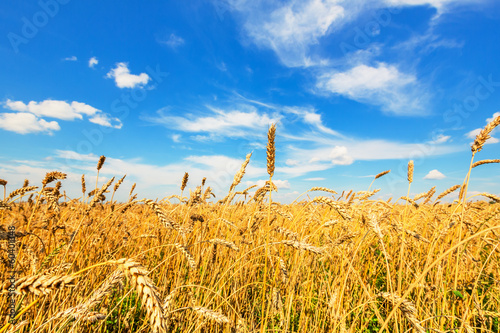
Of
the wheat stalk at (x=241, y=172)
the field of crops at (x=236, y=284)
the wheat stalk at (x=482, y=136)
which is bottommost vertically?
the field of crops at (x=236, y=284)

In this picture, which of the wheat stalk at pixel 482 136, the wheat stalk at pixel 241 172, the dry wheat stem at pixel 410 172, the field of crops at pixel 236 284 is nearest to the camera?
the field of crops at pixel 236 284

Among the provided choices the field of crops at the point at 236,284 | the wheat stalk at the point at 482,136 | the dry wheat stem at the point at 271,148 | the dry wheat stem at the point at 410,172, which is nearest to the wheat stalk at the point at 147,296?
the field of crops at the point at 236,284

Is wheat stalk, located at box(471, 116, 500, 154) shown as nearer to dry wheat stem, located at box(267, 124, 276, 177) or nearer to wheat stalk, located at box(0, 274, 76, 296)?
dry wheat stem, located at box(267, 124, 276, 177)

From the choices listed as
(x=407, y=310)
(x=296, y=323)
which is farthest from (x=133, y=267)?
(x=296, y=323)

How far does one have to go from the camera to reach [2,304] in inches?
88.9

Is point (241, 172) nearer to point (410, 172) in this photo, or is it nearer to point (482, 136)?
point (410, 172)

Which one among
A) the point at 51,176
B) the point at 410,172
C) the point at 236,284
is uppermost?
the point at 410,172

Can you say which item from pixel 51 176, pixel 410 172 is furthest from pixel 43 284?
pixel 410 172

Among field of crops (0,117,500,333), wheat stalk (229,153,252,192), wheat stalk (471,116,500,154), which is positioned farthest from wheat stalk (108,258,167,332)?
wheat stalk (471,116,500,154)

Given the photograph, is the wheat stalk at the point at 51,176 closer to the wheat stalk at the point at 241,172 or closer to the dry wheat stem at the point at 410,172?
the wheat stalk at the point at 241,172

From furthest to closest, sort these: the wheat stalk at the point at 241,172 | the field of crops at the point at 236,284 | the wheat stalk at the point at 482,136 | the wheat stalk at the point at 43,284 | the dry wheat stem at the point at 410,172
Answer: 1. the dry wheat stem at the point at 410,172
2. the wheat stalk at the point at 241,172
3. the wheat stalk at the point at 482,136
4. the field of crops at the point at 236,284
5. the wheat stalk at the point at 43,284

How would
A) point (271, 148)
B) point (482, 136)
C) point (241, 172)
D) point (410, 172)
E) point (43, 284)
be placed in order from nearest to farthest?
point (43, 284), point (271, 148), point (482, 136), point (241, 172), point (410, 172)

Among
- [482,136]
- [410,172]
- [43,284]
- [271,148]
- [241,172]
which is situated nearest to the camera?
[43,284]

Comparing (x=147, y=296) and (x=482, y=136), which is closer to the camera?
(x=147, y=296)
